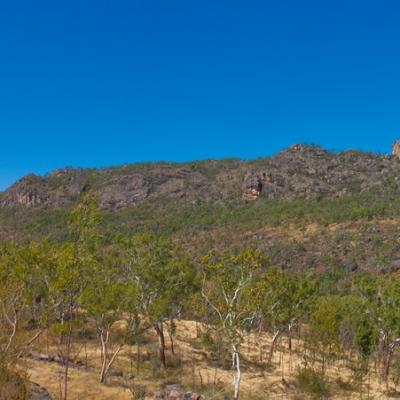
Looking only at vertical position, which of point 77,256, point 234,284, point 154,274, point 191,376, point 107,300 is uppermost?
point 77,256

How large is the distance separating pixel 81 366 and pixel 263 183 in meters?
152

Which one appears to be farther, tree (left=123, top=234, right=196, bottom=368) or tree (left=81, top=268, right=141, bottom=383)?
tree (left=123, top=234, right=196, bottom=368)

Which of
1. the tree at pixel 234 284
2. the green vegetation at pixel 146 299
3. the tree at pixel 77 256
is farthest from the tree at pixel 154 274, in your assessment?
the tree at pixel 77 256

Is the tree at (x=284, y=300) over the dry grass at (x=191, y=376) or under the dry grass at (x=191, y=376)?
over

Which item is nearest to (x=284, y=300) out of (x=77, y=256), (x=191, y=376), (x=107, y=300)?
(x=191, y=376)

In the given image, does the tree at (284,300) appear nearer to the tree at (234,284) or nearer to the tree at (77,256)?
the tree at (234,284)

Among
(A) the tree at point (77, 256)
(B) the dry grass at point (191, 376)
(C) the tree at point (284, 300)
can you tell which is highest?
(A) the tree at point (77, 256)

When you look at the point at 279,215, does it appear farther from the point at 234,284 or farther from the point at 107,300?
the point at 107,300

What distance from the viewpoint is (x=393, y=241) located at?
10206cm

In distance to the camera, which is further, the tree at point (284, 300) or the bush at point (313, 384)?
the tree at point (284, 300)

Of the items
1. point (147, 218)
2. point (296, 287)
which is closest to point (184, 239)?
point (147, 218)

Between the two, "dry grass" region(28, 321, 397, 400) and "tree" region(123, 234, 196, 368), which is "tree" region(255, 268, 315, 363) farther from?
"tree" region(123, 234, 196, 368)

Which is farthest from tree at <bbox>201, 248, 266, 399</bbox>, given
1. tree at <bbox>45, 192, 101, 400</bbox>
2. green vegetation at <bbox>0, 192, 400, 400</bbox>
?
tree at <bbox>45, 192, 101, 400</bbox>

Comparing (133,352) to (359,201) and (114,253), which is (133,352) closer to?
(114,253)
